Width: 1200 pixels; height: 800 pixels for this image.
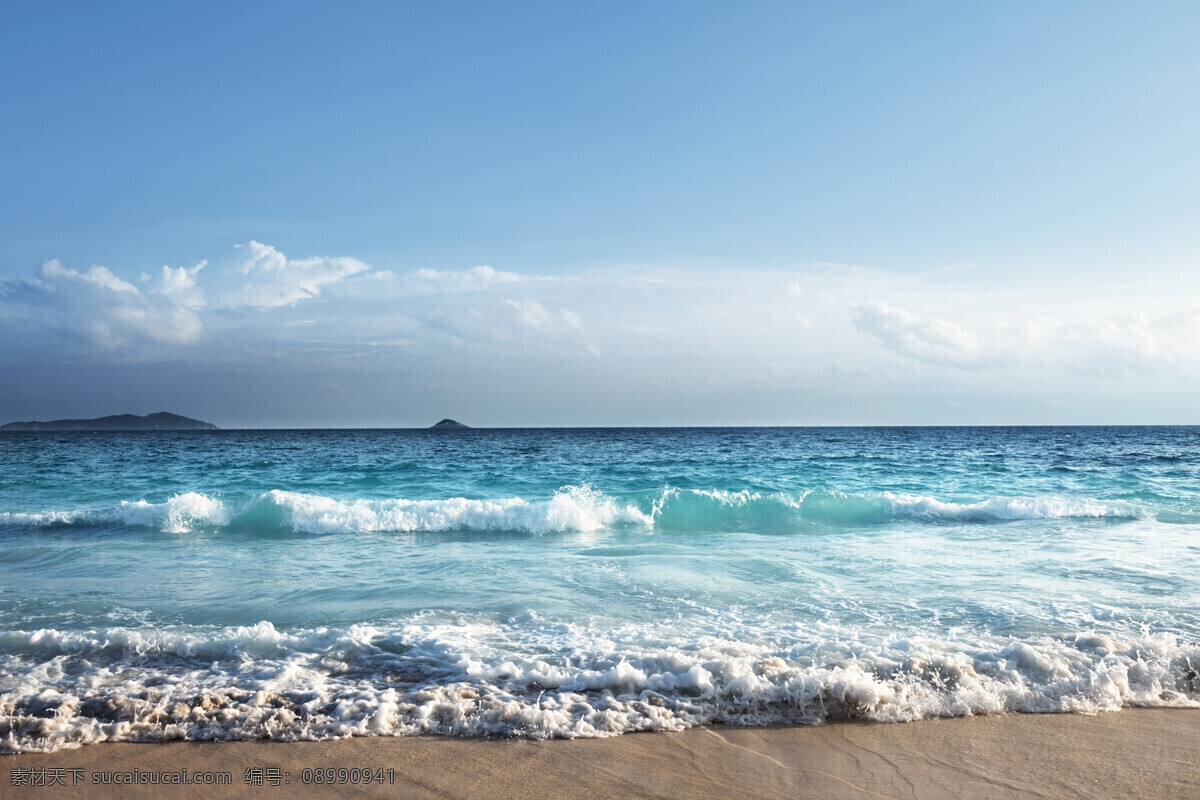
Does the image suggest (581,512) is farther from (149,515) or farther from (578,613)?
(149,515)

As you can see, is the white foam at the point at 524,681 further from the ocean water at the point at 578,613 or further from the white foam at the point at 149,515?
the white foam at the point at 149,515

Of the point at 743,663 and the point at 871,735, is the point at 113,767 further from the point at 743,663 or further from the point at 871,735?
the point at 871,735

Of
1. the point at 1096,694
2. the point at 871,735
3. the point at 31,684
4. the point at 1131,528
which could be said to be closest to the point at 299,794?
the point at 31,684

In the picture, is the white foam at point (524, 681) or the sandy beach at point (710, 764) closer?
the sandy beach at point (710, 764)

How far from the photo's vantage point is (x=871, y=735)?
3961 mm

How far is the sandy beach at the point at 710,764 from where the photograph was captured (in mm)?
3379

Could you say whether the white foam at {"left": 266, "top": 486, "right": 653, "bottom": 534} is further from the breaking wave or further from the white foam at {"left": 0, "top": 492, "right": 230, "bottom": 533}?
the white foam at {"left": 0, "top": 492, "right": 230, "bottom": 533}

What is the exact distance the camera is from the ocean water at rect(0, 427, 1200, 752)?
14.0ft

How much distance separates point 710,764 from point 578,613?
308 cm

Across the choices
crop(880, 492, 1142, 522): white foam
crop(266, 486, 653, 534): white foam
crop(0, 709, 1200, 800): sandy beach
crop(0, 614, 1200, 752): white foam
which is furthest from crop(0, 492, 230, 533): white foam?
crop(880, 492, 1142, 522): white foam

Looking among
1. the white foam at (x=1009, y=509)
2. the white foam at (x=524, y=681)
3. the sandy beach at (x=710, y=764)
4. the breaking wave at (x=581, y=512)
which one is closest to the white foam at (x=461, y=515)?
the breaking wave at (x=581, y=512)

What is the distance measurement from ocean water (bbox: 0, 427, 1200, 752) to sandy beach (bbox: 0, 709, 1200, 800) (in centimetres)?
17

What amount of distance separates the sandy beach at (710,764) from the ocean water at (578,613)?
17 cm

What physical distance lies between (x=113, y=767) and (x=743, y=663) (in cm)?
376
